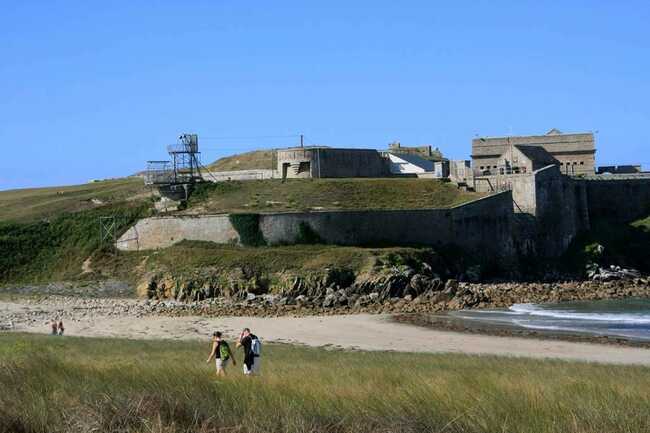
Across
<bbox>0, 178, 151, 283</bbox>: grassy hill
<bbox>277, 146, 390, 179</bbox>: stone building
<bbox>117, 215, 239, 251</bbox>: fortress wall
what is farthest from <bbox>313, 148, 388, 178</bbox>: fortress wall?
<bbox>117, 215, 239, 251</bbox>: fortress wall

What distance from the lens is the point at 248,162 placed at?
269ft

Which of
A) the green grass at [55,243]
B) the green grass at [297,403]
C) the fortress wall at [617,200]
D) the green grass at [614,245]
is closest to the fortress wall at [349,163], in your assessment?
the green grass at [55,243]

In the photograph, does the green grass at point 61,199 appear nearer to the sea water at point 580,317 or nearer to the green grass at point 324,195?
the green grass at point 324,195

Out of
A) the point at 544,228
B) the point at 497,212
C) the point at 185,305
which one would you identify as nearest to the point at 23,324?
the point at 185,305

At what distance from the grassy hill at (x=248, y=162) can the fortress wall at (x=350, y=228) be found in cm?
2071

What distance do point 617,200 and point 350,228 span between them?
2430 centimetres

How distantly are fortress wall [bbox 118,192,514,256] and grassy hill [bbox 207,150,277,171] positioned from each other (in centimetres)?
2071

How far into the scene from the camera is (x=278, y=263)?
164 feet

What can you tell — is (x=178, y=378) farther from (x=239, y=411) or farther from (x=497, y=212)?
(x=497, y=212)

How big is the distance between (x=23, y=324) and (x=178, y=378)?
29.2 metres

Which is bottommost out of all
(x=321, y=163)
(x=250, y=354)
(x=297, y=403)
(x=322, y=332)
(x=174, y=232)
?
(x=322, y=332)

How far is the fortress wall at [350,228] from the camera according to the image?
179 ft

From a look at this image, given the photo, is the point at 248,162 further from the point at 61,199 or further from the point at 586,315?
the point at 586,315

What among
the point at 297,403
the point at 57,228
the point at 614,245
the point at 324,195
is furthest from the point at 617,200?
the point at 297,403
